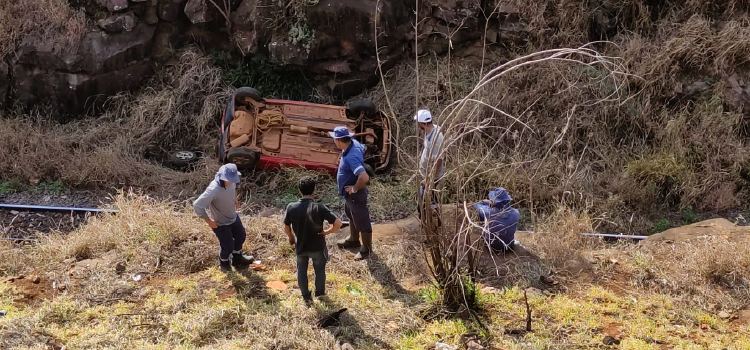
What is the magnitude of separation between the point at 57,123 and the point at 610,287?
9.97m

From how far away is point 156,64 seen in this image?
40.4 feet

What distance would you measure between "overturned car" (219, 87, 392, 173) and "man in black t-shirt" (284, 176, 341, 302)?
173 inches

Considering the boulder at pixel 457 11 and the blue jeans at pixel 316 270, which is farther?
the boulder at pixel 457 11

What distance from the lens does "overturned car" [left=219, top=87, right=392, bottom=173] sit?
406 inches

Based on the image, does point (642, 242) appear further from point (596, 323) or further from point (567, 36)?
point (567, 36)

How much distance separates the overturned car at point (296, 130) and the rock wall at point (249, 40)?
1433 millimetres

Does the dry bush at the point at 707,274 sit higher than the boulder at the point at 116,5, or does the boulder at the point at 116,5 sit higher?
the boulder at the point at 116,5

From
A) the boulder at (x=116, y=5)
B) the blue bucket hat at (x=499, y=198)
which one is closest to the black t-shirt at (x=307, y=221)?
the blue bucket hat at (x=499, y=198)

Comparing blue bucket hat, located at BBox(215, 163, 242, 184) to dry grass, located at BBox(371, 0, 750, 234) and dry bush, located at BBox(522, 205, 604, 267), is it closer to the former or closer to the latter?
dry bush, located at BBox(522, 205, 604, 267)

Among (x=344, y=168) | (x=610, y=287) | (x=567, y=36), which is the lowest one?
(x=610, y=287)

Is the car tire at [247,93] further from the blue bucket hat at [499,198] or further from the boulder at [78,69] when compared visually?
the blue bucket hat at [499,198]

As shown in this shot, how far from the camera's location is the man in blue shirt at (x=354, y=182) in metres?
6.57

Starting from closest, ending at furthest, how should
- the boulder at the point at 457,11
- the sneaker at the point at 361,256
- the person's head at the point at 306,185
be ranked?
the person's head at the point at 306,185, the sneaker at the point at 361,256, the boulder at the point at 457,11

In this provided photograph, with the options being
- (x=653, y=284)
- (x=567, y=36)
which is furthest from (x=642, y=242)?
(x=567, y=36)
